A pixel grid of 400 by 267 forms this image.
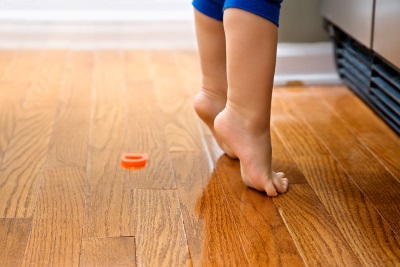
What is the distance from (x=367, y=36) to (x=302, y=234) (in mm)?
846

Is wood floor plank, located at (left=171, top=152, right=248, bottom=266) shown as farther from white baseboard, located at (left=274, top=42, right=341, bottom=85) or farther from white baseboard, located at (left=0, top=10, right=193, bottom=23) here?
white baseboard, located at (left=0, top=10, right=193, bottom=23)

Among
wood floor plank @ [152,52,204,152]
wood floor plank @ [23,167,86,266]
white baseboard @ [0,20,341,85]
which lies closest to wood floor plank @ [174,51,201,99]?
wood floor plank @ [152,52,204,152]

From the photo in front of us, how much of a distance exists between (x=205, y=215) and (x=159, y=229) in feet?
0.33

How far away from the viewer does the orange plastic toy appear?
152 centimetres

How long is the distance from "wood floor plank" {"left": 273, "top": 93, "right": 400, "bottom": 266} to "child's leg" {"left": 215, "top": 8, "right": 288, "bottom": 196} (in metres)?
Answer: 0.10

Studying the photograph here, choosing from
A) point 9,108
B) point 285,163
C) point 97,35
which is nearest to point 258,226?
point 285,163

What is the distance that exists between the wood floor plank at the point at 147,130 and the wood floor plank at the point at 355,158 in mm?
379

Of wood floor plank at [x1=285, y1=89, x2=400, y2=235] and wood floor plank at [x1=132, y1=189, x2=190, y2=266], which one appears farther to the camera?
wood floor plank at [x1=285, y1=89, x2=400, y2=235]

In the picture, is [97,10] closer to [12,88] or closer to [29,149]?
[12,88]

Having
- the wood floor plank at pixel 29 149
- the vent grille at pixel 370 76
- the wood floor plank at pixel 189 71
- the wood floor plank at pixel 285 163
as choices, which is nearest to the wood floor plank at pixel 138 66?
the wood floor plank at pixel 189 71

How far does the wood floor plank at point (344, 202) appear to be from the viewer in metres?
1.14

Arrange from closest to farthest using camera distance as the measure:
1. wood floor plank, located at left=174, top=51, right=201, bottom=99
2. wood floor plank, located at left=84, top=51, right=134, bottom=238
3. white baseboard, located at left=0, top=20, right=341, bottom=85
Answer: wood floor plank, located at left=84, top=51, right=134, bottom=238 < wood floor plank, located at left=174, top=51, right=201, bottom=99 < white baseboard, located at left=0, top=20, right=341, bottom=85

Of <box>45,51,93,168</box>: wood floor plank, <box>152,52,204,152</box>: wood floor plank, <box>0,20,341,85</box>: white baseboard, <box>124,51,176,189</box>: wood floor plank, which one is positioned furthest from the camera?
<box>0,20,341,85</box>: white baseboard

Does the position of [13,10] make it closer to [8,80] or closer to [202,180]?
[8,80]
